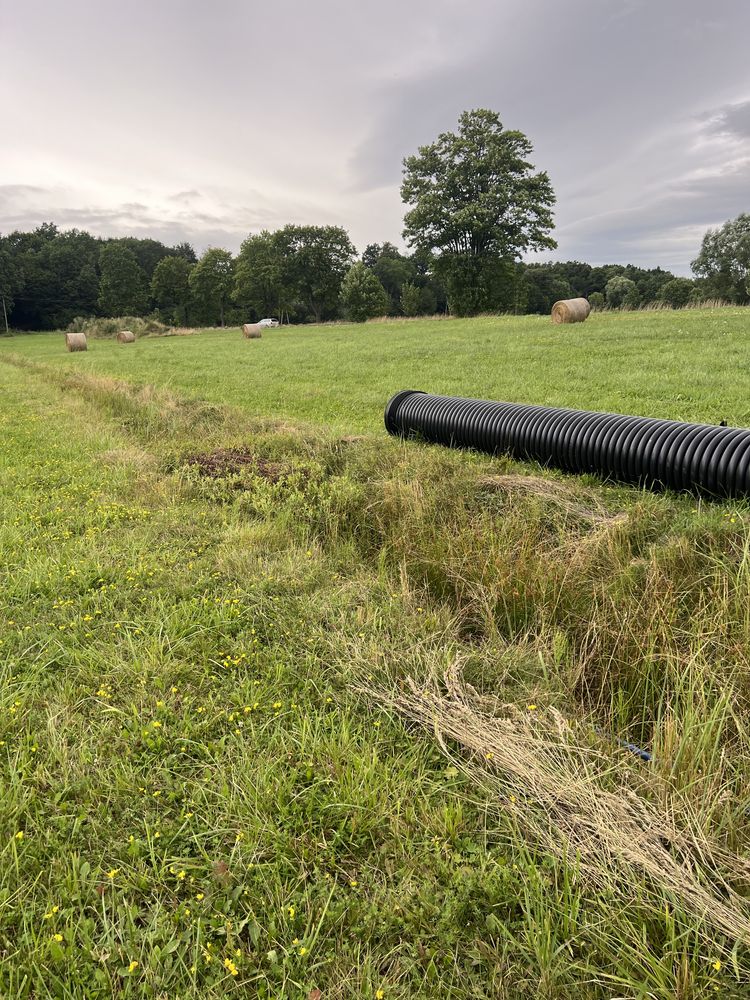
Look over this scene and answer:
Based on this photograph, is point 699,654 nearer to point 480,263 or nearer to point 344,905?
point 344,905

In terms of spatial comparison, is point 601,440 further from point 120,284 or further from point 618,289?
point 618,289

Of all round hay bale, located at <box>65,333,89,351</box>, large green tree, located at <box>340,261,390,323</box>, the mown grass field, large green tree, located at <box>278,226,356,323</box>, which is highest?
large green tree, located at <box>278,226,356,323</box>

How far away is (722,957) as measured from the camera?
1.56 metres

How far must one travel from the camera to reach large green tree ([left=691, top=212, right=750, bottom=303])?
5784 centimetres

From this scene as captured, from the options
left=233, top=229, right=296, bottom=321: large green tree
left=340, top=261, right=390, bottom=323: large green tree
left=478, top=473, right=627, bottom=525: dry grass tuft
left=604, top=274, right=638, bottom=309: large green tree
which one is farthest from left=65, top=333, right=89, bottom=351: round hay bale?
left=604, top=274, right=638, bottom=309: large green tree

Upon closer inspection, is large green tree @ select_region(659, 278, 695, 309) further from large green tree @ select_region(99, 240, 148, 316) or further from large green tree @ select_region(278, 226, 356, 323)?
large green tree @ select_region(99, 240, 148, 316)

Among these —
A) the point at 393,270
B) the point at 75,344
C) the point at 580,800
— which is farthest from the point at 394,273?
the point at 580,800

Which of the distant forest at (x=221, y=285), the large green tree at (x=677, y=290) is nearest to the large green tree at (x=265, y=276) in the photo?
the distant forest at (x=221, y=285)

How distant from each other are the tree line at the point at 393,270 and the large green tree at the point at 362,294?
0.12 m

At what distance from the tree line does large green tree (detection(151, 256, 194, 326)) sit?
6.1 inches

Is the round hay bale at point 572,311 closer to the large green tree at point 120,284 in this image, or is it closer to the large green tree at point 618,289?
the large green tree at point 120,284

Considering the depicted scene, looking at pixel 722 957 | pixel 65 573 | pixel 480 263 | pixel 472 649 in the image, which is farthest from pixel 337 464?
pixel 480 263

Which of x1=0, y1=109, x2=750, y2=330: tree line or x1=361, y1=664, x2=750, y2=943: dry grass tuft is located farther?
x1=0, y1=109, x2=750, y2=330: tree line

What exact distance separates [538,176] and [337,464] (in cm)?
3930
